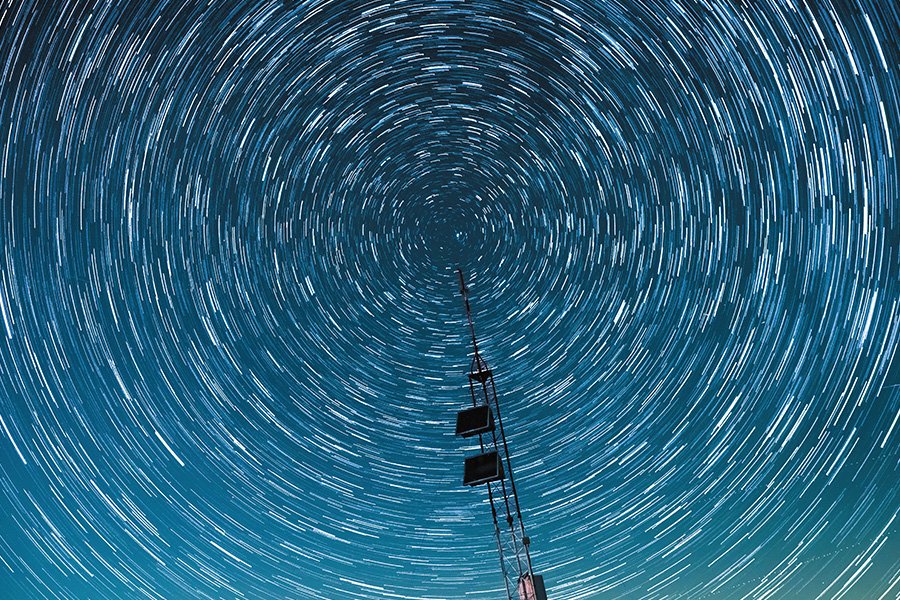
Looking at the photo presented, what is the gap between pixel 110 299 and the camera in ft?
46.1

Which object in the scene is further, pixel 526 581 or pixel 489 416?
pixel 489 416

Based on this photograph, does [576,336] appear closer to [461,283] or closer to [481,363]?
[461,283]

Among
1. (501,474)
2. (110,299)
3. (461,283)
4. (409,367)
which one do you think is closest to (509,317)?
(409,367)

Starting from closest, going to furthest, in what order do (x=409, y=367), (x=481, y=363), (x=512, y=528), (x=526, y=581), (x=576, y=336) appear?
(x=526, y=581)
(x=512, y=528)
(x=481, y=363)
(x=576, y=336)
(x=409, y=367)

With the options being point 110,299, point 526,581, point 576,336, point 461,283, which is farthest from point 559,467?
point 110,299

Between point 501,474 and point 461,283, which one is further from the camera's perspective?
point 461,283

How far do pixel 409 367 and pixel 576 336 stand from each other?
171 inches

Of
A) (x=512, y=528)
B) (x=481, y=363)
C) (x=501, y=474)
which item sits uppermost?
(x=481, y=363)

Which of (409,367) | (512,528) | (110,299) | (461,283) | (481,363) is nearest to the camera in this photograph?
(512,528)

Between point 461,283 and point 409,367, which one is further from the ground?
point 409,367

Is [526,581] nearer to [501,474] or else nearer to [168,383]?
[501,474]

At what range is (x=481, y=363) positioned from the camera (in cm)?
983

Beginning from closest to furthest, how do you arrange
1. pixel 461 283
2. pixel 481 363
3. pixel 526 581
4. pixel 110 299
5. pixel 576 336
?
pixel 526 581 → pixel 481 363 → pixel 461 283 → pixel 110 299 → pixel 576 336

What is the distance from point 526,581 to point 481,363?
3304 millimetres
